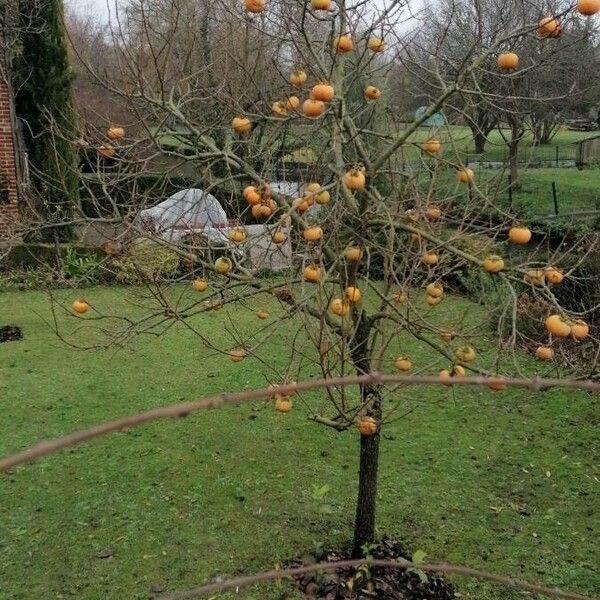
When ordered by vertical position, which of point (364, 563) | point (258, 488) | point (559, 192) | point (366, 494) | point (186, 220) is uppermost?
point (559, 192)

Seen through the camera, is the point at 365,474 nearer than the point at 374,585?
No

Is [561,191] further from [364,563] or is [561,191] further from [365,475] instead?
[364,563]

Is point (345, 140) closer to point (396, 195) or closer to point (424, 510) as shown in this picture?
point (396, 195)

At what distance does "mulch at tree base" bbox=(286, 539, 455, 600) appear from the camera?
3.10 meters

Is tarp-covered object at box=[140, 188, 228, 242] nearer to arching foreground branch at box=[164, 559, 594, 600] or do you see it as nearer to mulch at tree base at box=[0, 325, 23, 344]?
arching foreground branch at box=[164, 559, 594, 600]

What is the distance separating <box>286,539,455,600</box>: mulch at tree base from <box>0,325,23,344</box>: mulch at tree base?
5.23 m

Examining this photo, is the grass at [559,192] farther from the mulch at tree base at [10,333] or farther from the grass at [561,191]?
the mulch at tree base at [10,333]

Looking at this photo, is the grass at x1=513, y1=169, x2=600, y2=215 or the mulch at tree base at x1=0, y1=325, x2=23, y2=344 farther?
the grass at x1=513, y1=169, x2=600, y2=215

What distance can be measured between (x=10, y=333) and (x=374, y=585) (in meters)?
5.78

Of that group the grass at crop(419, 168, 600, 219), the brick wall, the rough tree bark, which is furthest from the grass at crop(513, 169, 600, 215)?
the rough tree bark

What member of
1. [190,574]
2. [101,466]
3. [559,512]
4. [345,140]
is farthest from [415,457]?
[345,140]

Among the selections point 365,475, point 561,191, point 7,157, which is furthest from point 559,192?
point 365,475

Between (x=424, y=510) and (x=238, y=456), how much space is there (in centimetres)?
137

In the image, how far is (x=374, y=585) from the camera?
10.2 feet
